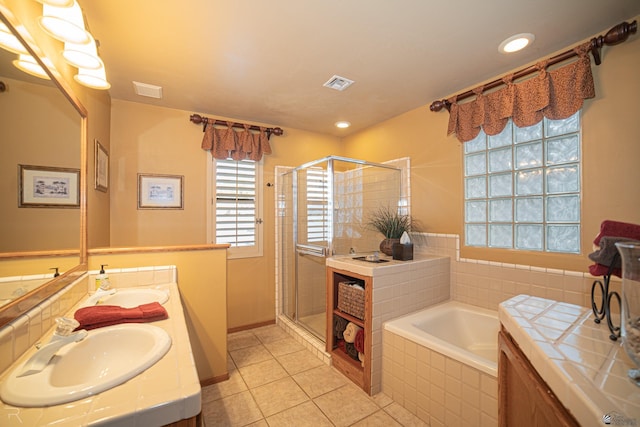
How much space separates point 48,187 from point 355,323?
1.96m

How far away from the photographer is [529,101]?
1832mm

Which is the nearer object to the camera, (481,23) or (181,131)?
(481,23)

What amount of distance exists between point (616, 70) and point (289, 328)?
3230mm

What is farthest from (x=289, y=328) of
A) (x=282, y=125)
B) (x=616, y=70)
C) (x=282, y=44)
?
(x=616, y=70)

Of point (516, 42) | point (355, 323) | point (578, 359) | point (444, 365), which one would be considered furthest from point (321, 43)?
point (444, 365)

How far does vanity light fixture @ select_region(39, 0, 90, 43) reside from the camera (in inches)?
41.0

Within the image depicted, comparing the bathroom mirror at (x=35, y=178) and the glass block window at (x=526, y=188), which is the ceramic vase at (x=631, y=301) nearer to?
the glass block window at (x=526, y=188)

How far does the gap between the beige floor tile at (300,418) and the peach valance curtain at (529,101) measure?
7.71ft

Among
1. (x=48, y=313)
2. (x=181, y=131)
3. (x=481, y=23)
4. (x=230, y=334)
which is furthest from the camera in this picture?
(x=230, y=334)

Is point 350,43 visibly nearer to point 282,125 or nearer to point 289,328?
point 282,125

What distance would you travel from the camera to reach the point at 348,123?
3137 millimetres

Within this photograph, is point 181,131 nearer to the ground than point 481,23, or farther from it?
nearer to the ground

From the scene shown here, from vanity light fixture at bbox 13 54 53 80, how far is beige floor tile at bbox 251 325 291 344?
255cm

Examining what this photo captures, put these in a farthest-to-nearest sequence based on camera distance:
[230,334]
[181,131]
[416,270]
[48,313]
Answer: [230,334], [181,131], [416,270], [48,313]
